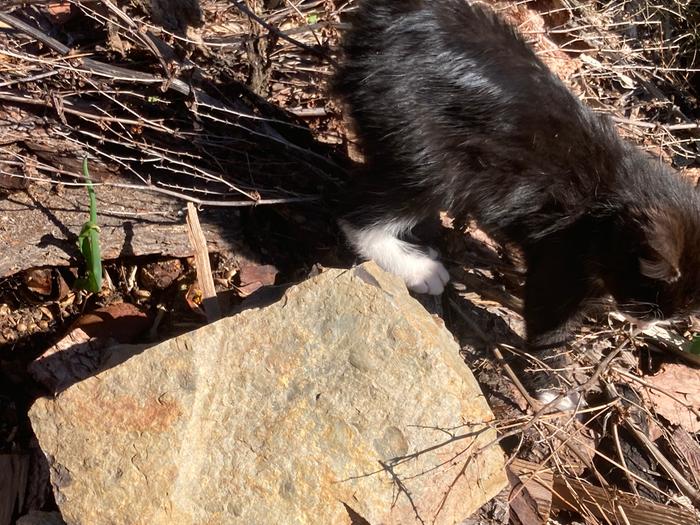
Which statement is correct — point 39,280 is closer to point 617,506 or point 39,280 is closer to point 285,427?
point 285,427

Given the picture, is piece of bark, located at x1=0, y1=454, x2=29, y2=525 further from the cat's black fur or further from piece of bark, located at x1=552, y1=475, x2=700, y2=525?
piece of bark, located at x1=552, y1=475, x2=700, y2=525

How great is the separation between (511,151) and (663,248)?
697 millimetres

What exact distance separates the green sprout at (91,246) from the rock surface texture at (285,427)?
27.1 inches

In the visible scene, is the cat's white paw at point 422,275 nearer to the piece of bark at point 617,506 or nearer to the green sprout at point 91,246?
the piece of bark at point 617,506

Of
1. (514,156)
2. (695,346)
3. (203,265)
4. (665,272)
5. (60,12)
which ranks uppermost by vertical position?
(60,12)

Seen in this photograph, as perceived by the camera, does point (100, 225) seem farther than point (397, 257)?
No

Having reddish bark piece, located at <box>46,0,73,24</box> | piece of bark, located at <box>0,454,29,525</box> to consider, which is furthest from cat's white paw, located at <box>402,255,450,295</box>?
reddish bark piece, located at <box>46,0,73,24</box>

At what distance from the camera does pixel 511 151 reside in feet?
9.94

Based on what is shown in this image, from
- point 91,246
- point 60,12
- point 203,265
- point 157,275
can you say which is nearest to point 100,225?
point 91,246

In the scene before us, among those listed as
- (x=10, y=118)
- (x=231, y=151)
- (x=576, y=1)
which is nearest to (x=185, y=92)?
(x=231, y=151)

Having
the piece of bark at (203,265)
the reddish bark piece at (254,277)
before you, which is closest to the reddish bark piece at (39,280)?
the piece of bark at (203,265)

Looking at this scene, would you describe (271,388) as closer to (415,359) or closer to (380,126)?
(415,359)

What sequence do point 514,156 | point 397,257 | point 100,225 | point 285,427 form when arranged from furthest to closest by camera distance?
1. point 397,257
2. point 100,225
3. point 514,156
4. point 285,427

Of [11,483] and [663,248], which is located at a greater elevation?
[663,248]
